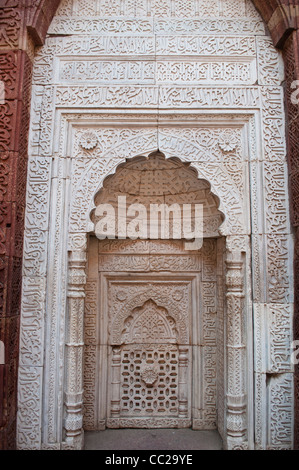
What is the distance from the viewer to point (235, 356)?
118 inches

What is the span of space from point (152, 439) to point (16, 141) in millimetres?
3016

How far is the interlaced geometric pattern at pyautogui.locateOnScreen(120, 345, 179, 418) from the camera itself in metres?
3.58

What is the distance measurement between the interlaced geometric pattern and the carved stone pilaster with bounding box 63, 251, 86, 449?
70 centimetres

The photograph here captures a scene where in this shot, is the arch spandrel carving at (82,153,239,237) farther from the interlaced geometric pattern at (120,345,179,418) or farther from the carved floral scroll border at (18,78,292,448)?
the interlaced geometric pattern at (120,345,179,418)

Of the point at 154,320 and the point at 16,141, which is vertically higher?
the point at 16,141

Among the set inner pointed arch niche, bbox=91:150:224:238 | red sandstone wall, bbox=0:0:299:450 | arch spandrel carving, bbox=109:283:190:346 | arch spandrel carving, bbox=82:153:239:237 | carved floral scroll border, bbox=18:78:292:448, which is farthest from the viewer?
arch spandrel carving, bbox=109:283:190:346

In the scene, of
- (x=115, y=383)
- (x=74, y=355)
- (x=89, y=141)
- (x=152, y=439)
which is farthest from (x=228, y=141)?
(x=152, y=439)

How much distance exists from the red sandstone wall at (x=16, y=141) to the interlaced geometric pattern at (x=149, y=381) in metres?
1.18

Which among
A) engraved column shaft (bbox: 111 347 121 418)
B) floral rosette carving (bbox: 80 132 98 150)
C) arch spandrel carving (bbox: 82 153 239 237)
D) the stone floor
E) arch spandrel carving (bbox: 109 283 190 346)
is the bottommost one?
the stone floor

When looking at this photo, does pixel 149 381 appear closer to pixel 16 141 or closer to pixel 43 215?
pixel 43 215

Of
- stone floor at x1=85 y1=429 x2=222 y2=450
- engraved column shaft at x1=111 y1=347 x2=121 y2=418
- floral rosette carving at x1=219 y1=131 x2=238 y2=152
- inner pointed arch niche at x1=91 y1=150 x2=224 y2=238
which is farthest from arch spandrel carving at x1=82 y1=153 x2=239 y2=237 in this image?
stone floor at x1=85 y1=429 x2=222 y2=450

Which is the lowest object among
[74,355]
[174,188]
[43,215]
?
[74,355]

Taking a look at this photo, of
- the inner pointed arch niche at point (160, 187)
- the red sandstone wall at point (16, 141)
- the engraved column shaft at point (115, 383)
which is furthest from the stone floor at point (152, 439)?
the inner pointed arch niche at point (160, 187)

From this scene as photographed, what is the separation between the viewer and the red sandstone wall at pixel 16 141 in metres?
2.75
